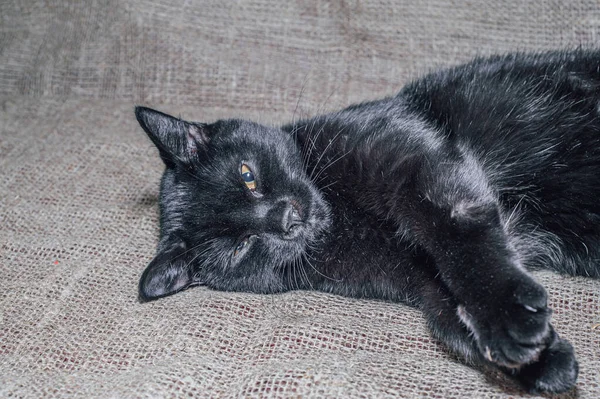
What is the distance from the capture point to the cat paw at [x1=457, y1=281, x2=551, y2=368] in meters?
1.28

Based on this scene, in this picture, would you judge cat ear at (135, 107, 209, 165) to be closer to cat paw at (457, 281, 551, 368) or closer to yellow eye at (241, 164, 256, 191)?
yellow eye at (241, 164, 256, 191)

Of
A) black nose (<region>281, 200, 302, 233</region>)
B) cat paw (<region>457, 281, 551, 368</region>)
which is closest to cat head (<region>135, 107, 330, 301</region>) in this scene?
black nose (<region>281, 200, 302, 233</region>)

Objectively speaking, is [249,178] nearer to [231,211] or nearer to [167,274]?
[231,211]

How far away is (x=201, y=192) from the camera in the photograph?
179 cm

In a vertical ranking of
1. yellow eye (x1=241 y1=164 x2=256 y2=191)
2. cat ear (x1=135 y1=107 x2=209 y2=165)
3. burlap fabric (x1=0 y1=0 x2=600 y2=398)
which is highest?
cat ear (x1=135 y1=107 x2=209 y2=165)

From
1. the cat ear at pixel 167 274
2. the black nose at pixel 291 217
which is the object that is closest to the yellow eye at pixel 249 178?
the black nose at pixel 291 217

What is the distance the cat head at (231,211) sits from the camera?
1718mm

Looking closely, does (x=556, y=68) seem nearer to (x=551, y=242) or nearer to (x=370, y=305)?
(x=551, y=242)

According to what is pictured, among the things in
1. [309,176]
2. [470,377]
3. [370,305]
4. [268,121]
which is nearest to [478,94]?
[309,176]

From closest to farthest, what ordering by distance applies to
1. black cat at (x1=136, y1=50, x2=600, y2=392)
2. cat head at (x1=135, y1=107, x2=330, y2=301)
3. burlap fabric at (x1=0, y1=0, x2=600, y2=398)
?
burlap fabric at (x1=0, y1=0, x2=600, y2=398) → black cat at (x1=136, y1=50, x2=600, y2=392) → cat head at (x1=135, y1=107, x2=330, y2=301)

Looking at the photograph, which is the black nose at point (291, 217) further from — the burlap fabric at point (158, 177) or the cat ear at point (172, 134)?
the cat ear at point (172, 134)

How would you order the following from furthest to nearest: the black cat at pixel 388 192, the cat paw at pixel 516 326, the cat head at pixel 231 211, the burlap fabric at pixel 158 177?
the cat head at pixel 231 211 < the black cat at pixel 388 192 < the burlap fabric at pixel 158 177 < the cat paw at pixel 516 326

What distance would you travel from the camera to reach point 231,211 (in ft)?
5.66

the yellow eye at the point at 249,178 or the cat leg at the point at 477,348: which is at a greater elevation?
the yellow eye at the point at 249,178
